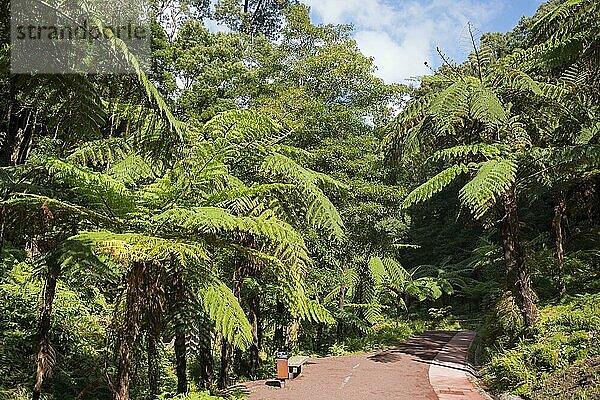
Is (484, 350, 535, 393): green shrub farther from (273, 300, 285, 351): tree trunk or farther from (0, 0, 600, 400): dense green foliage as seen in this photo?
(273, 300, 285, 351): tree trunk

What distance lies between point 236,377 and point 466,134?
6104 mm

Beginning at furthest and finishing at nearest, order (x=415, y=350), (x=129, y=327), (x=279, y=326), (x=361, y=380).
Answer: (x=415, y=350)
(x=279, y=326)
(x=361, y=380)
(x=129, y=327)

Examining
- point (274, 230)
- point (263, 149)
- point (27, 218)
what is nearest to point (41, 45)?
point (27, 218)

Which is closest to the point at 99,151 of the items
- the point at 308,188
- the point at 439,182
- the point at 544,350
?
the point at 308,188

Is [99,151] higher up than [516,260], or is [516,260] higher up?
[99,151]

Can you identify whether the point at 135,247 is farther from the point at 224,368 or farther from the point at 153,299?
the point at 224,368

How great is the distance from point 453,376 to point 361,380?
160cm

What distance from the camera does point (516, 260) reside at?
8602 mm

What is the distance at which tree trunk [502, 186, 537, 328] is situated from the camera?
8.47 m

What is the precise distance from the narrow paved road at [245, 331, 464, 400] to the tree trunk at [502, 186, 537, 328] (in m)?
2.02

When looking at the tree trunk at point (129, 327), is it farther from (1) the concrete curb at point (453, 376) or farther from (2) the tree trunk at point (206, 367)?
(1) the concrete curb at point (453, 376)

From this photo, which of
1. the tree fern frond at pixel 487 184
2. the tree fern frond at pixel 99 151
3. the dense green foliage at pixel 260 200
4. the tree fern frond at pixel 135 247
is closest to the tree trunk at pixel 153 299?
the dense green foliage at pixel 260 200

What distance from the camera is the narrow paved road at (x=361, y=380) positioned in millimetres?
7446

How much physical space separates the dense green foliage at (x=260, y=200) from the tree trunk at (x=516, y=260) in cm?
3
